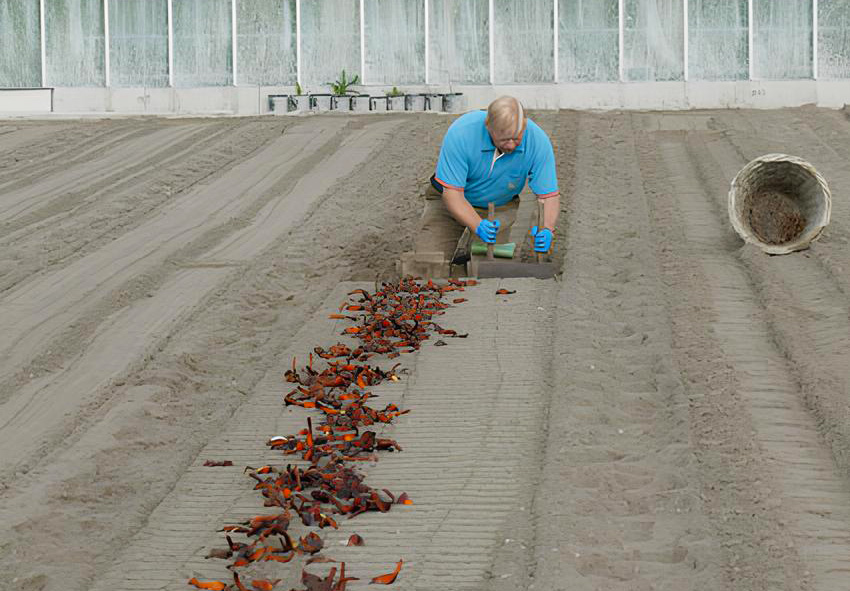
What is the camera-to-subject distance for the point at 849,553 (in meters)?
3.89

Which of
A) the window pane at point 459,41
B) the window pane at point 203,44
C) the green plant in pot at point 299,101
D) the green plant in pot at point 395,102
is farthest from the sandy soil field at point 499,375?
the window pane at point 203,44

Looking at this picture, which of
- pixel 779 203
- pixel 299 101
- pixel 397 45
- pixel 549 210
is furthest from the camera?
pixel 397 45

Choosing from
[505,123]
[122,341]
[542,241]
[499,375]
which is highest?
Answer: [505,123]

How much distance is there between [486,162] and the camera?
24.9 feet

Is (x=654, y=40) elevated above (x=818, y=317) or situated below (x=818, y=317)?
above

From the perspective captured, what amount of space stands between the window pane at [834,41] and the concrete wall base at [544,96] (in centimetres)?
28

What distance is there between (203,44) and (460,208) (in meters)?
15.4

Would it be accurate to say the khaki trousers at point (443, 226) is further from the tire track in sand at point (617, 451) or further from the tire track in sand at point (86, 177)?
the tire track in sand at point (86, 177)

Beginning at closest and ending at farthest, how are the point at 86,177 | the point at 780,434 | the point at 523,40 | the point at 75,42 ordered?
1. the point at 780,434
2. the point at 86,177
3. the point at 523,40
4. the point at 75,42

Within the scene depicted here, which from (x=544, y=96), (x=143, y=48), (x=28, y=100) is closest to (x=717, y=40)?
(x=544, y=96)

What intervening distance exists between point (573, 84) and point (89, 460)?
1696 cm

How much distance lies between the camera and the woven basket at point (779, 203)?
8039 mm

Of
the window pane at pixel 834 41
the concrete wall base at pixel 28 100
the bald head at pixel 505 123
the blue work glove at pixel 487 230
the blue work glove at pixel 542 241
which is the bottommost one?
the blue work glove at pixel 542 241

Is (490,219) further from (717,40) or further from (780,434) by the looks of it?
(717,40)
